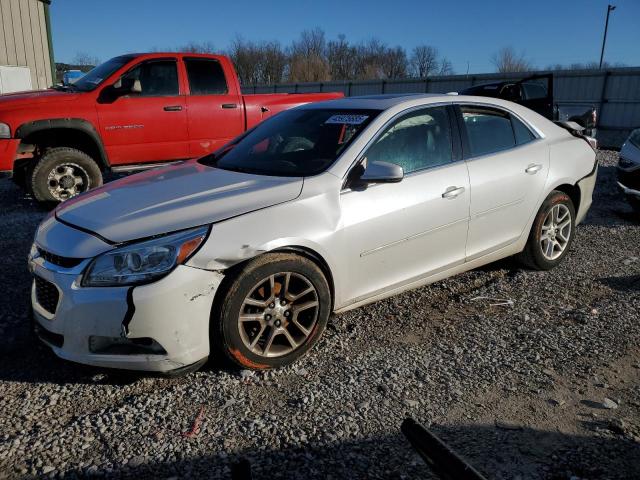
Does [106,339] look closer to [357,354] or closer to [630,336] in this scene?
[357,354]

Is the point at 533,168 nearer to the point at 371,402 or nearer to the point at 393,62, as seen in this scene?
the point at 371,402

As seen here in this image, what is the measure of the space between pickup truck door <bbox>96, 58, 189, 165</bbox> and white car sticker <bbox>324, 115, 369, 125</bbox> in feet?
13.2

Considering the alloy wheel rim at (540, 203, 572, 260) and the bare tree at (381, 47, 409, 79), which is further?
the bare tree at (381, 47, 409, 79)

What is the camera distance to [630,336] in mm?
3590

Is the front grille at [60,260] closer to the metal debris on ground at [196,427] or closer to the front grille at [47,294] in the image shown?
the front grille at [47,294]

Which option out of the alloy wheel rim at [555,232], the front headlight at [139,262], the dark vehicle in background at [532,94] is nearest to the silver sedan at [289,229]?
the front headlight at [139,262]

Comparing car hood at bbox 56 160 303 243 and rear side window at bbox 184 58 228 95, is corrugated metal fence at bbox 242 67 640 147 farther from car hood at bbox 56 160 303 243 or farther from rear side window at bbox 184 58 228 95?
Answer: car hood at bbox 56 160 303 243

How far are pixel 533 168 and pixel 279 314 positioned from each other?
259 cm

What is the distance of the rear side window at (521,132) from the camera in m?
4.46

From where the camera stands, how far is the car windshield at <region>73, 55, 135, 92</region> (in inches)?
278

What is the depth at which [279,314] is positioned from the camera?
3.08 meters

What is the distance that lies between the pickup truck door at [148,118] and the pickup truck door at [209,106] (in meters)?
0.14

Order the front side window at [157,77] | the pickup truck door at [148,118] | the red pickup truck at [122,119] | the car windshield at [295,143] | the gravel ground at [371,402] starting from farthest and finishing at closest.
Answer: the front side window at [157,77]
the pickup truck door at [148,118]
the red pickup truck at [122,119]
the car windshield at [295,143]
the gravel ground at [371,402]

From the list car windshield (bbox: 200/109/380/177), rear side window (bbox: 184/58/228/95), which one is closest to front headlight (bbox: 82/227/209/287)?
car windshield (bbox: 200/109/380/177)
